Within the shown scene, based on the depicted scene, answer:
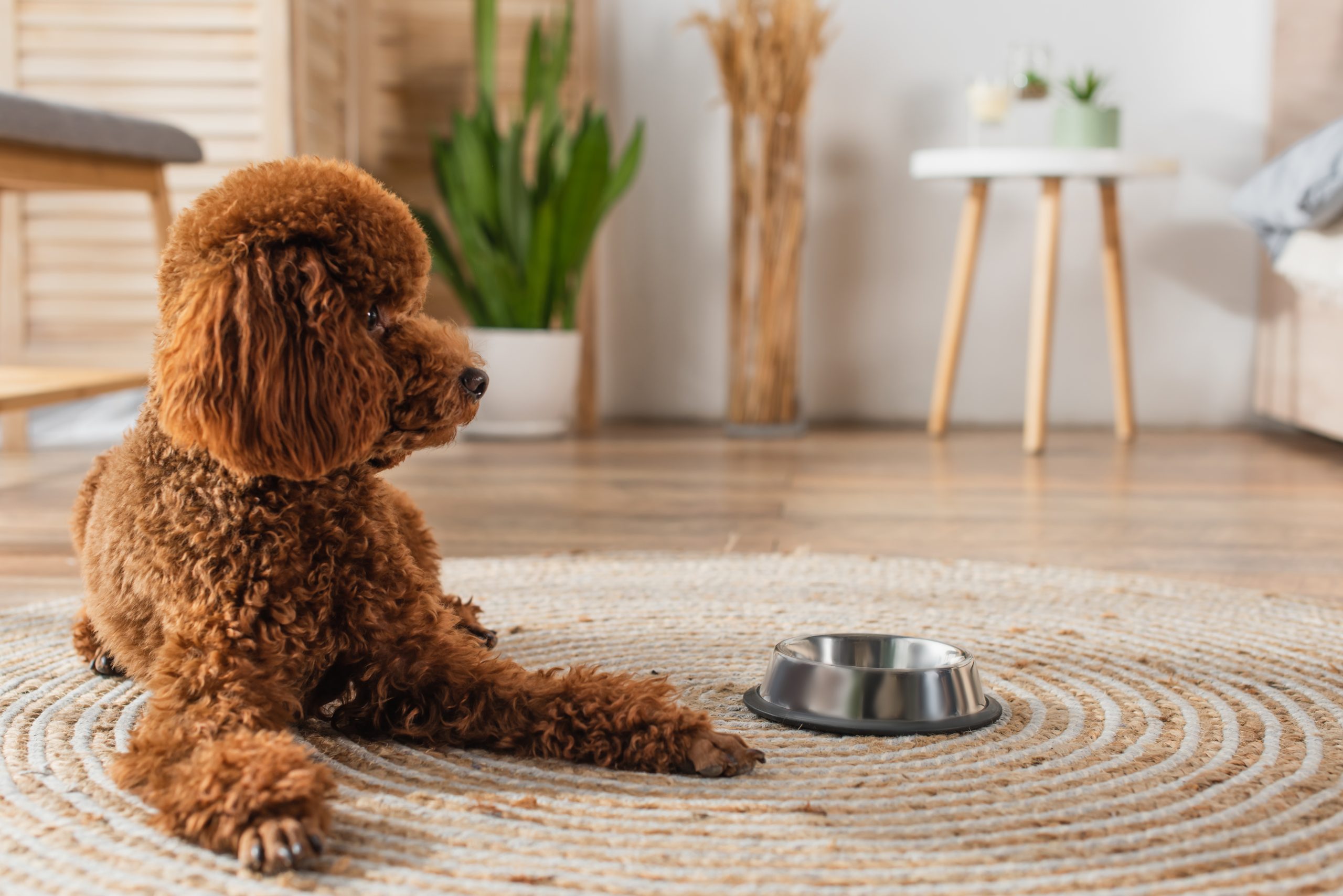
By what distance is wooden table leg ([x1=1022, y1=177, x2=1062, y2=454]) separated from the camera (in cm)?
269

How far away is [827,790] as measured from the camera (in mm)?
809

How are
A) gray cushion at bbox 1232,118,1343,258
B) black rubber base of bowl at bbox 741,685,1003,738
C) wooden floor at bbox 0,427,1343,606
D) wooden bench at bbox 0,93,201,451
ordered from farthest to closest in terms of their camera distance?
gray cushion at bbox 1232,118,1343,258, wooden bench at bbox 0,93,201,451, wooden floor at bbox 0,427,1343,606, black rubber base of bowl at bbox 741,685,1003,738

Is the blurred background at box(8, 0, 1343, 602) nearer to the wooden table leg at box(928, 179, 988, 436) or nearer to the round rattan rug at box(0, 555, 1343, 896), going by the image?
the wooden table leg at box(928, 179, 988, 436)

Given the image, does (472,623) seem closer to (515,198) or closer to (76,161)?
(76,161)

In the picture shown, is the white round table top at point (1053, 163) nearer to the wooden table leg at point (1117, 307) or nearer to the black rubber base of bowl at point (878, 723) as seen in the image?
the wooden table leg at point (1117, 307)

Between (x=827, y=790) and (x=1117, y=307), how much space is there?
91.2 inches

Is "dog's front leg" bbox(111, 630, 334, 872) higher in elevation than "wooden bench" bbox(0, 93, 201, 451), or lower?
lower

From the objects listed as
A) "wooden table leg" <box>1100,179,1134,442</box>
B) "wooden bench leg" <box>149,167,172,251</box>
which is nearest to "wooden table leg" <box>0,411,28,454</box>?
"wooden bench leg" <box>149,167,172,251</box>

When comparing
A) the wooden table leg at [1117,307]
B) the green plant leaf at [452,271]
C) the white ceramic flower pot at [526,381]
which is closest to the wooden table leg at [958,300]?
the wooden table leg at [1117,307]

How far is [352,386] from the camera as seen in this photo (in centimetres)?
79

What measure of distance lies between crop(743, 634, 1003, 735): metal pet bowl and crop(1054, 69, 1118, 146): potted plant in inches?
81.5

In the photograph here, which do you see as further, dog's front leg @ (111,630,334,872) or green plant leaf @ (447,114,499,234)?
green plant leaf @ (447,114,499,234)

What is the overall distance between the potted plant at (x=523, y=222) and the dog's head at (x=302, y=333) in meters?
2.05

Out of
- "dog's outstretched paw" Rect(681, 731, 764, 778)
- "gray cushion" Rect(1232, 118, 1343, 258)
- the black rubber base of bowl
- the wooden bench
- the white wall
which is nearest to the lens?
"dog's outstretched paw" Rect(681, 731, 764, 778)
